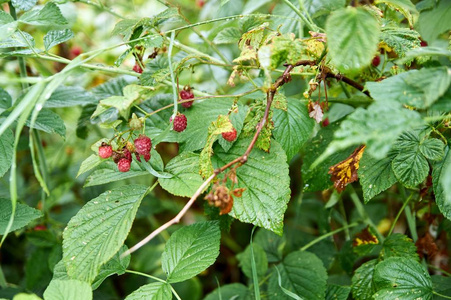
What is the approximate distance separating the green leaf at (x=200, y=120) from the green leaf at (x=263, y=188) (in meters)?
0.07

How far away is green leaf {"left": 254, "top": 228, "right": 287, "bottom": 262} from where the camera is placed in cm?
120

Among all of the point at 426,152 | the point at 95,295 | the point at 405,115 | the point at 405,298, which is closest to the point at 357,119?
the point at 405,115

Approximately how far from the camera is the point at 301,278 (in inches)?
41.4

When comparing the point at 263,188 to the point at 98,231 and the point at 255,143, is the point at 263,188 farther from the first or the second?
the point at 98,231

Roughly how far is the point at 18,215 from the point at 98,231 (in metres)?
0.22

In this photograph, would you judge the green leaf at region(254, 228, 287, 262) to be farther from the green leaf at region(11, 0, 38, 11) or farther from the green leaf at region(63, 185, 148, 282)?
the green leaf at region(11, 0, 38, 11)

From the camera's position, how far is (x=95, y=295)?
4.37 feet

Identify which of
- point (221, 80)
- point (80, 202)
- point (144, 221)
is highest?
point (221, 80)

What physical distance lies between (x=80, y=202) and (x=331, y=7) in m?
1.27

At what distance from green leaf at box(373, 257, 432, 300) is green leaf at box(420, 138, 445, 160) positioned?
0.23m

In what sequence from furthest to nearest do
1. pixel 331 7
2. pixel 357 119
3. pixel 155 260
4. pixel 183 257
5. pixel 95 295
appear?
pixel 155 260
pixel 95 295
pixel 331 7
pixel 183 257
pixel 357 119

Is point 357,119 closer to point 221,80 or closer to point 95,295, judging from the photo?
point 95,295

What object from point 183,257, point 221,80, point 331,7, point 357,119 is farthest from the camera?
point 221,80

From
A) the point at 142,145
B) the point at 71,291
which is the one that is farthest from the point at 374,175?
the point at 71,291
